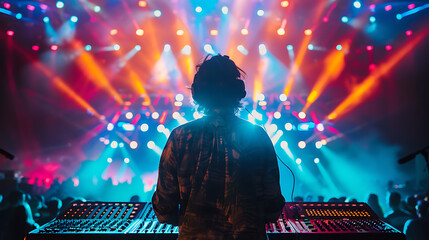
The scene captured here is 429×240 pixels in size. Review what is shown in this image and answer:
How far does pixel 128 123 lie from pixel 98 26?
3479mm

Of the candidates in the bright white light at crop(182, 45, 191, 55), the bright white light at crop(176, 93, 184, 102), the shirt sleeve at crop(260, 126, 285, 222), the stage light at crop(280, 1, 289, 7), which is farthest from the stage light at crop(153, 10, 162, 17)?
the shirt sleeve at crop(260, 126, 285, 222)

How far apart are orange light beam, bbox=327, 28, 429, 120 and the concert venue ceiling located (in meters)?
0.05

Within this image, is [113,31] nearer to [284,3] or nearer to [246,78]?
[246,78]

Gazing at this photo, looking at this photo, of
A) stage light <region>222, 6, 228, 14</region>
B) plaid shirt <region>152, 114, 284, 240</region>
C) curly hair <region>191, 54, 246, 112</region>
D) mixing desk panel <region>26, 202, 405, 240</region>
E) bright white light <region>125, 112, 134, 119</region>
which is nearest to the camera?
plaid shirt <region>152, 114, 284, 240</region>

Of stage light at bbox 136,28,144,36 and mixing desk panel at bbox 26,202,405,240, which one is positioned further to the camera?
stage light at bbox 136,28,144,36

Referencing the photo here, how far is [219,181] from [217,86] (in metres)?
0.50

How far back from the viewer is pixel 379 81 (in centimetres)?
1079

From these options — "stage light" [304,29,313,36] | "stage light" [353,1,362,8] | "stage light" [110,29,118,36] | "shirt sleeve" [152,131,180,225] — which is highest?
"stage light" [353,1,362,8]

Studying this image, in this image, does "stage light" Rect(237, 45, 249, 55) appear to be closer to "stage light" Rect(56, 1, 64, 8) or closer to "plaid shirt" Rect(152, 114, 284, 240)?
"stage light" Rect(56, 1, 64, 8)

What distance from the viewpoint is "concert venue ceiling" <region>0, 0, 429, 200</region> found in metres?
9.38

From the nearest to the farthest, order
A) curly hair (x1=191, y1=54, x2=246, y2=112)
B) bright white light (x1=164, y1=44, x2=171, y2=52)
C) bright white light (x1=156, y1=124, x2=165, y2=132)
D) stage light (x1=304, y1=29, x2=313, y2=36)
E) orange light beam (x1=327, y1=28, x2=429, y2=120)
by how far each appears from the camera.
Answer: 1. curly hair (x1=191, y1=54, x2=246, y2=112)
2. bright white light (x1=156, y1=124, x2=165, y2=132)
3. stage light (x1=304, y1=29, x2=313, y2=36)
4. orange light beam (x1=327, y1=28, x2=429, y2=120)
5. bright white light (x1=164, y1=44, x2=171, y2=52)

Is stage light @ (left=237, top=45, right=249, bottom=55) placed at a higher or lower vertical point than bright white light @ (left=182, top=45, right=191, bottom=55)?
Result: higher

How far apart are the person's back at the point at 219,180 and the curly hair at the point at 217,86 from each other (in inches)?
1.9

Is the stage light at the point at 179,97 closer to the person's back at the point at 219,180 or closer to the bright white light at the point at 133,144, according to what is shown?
the bright white light at the point at 133,144
